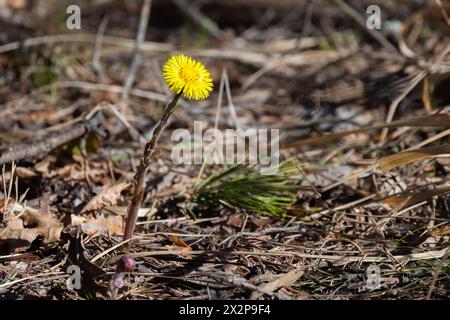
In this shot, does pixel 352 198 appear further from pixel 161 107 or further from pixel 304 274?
pixel 161 107

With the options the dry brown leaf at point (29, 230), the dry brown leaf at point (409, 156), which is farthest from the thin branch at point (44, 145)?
the dry brown leaf at point (409, 156)

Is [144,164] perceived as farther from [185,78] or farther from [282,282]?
[282,282]

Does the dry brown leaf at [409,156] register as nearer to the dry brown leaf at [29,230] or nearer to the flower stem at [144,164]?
the flower stem at [144,164]

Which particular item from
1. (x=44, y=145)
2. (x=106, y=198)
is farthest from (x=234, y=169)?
(x=44, y=145)

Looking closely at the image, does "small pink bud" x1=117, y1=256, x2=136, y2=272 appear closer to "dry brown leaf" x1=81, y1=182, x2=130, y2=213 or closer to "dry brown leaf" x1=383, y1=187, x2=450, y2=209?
"dry brown leaf" x1=81, y1=182, x2=130, y2=213

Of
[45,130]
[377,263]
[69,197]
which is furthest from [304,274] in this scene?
[45,130]
